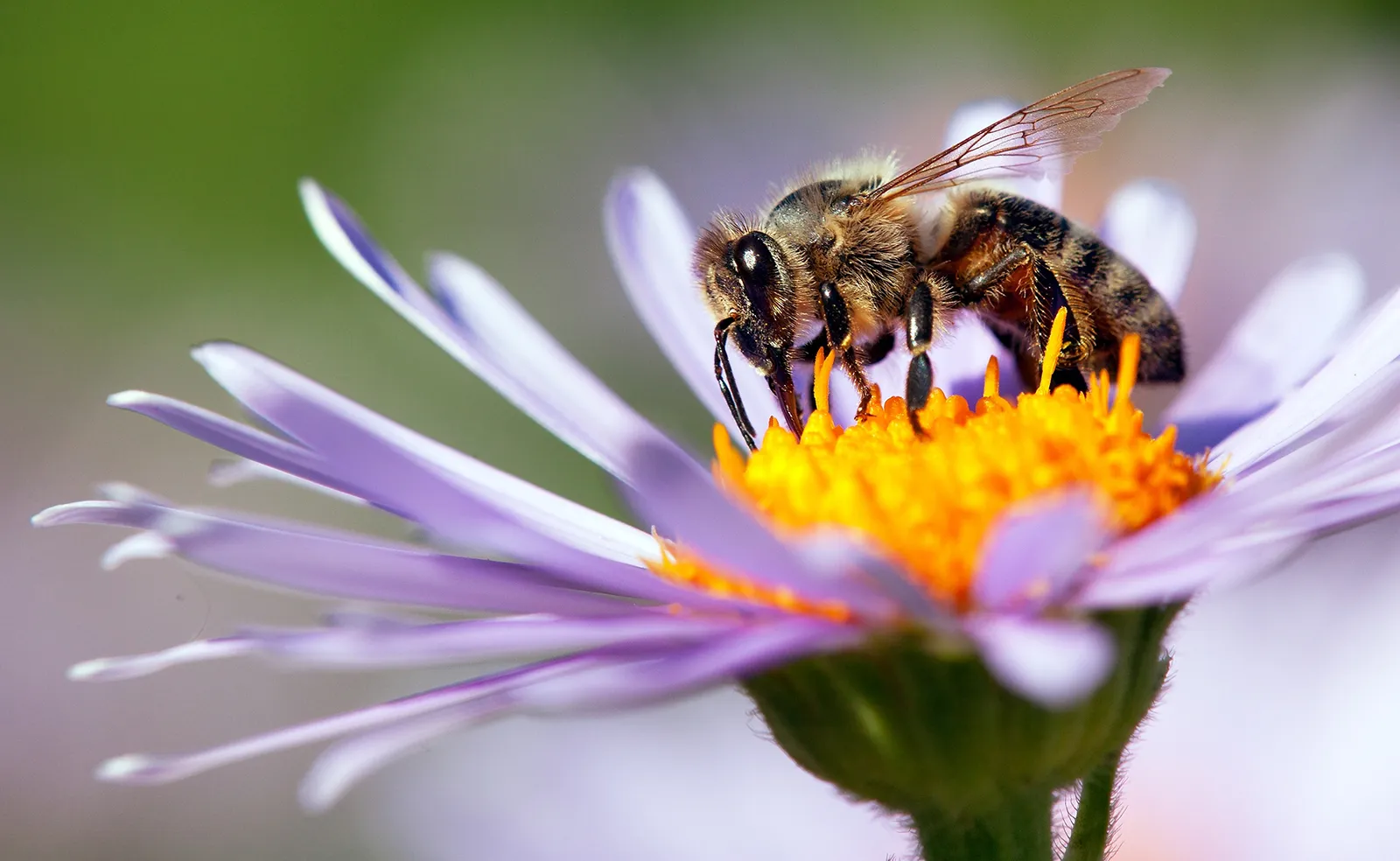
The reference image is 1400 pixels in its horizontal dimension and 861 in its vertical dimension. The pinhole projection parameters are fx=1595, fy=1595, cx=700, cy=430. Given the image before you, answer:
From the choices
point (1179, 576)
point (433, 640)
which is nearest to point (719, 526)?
point (433, 640)

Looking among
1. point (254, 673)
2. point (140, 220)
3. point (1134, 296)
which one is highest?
point (140, 220)

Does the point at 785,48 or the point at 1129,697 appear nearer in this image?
the point at 1129,697

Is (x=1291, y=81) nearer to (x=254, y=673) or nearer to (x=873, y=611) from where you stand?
(x=254, y=673)

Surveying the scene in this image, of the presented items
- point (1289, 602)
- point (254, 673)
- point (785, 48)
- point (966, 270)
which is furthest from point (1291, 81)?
point (254, 673)

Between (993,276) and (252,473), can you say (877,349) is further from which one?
→ (252,473)

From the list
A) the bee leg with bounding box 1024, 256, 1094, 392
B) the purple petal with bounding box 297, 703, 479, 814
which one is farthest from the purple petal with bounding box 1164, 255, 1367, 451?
the purple petal with bounding box 297, 703, 479, 814

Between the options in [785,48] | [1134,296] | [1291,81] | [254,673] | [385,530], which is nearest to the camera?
[1134,296]

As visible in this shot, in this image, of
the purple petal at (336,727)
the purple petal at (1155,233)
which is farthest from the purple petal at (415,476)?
the purple petal at (1155,233)
